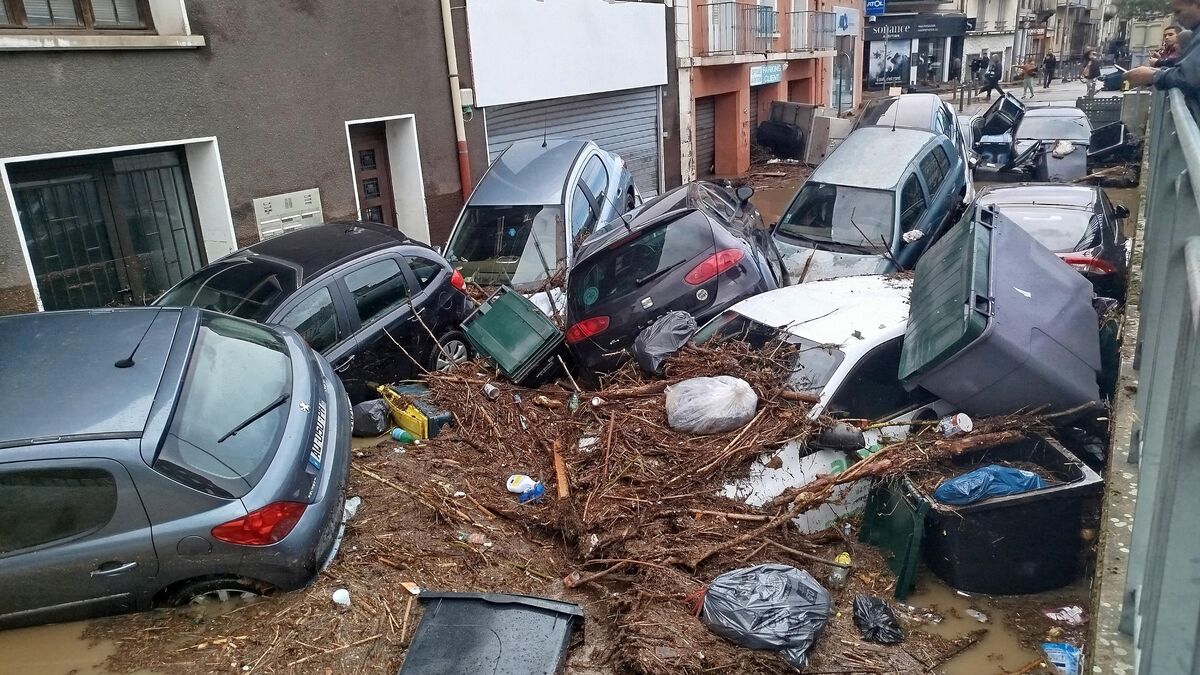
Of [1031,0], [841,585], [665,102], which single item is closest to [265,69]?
[841,585]

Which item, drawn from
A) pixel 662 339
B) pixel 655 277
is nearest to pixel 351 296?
pixel 655 277

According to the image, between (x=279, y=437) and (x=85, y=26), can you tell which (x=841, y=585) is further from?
(x=85, y=26)

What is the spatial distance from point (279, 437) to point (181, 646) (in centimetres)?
103

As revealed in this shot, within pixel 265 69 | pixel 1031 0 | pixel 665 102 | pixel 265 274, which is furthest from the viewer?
pixel 1031 0

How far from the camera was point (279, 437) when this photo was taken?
417 cm

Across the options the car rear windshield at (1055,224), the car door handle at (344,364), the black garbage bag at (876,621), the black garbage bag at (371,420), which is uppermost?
the car rear windshield at (1055,224)

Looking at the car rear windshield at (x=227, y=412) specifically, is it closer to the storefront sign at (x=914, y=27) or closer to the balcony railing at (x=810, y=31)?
the balcony railing at (x=810, y=31)

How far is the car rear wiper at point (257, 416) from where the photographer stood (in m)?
3.99

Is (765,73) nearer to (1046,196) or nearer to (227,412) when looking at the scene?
(1046,196)

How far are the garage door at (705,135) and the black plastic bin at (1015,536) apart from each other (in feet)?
52.3

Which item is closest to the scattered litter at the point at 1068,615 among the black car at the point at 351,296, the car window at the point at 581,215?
the black car at the point at 351,296

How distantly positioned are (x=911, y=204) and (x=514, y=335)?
16.0 feet

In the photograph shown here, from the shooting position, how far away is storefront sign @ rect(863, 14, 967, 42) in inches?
1695

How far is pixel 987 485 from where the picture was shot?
4262 millimetres
